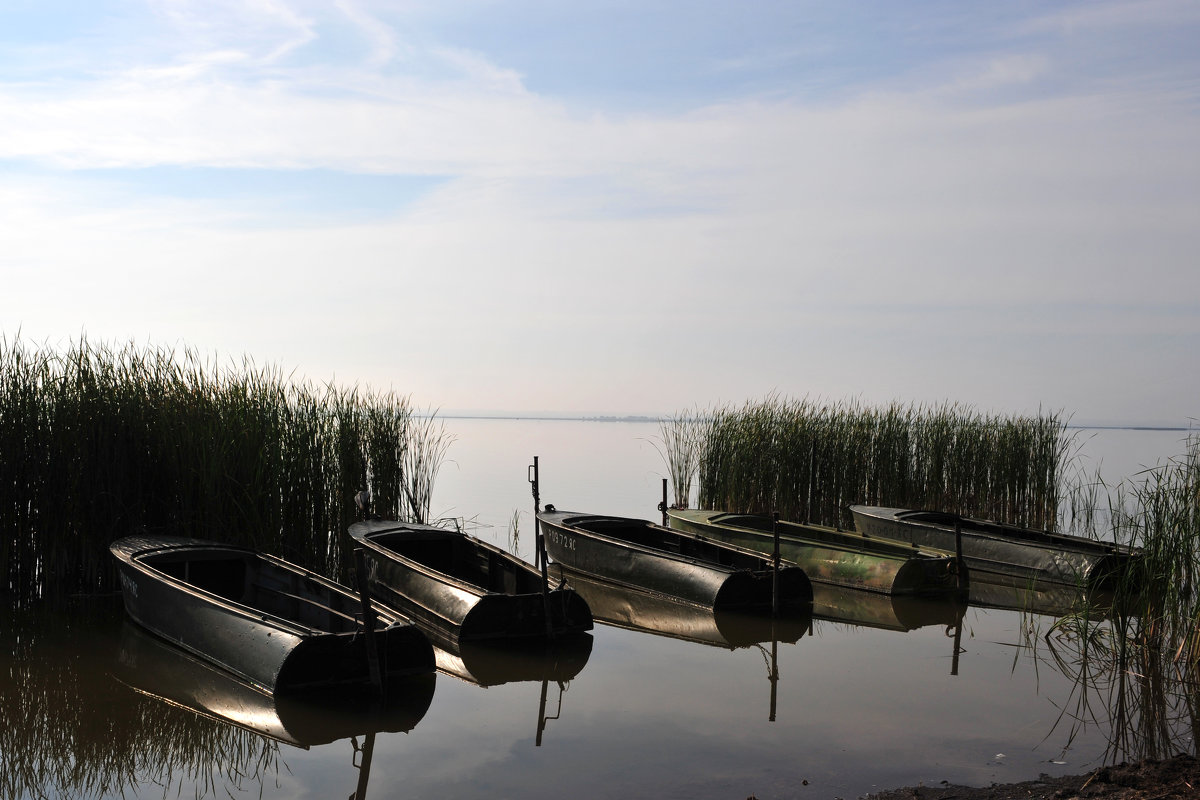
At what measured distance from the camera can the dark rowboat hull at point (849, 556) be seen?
1006 centimetres

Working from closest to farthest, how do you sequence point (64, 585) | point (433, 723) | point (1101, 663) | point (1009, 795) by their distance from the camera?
point (1009, 795), point (433, 723), point (1101, 663), point (64, 585)

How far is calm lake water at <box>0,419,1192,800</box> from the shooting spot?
5074 mm

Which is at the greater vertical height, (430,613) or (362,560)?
(362,560)

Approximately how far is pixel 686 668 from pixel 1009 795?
317cm

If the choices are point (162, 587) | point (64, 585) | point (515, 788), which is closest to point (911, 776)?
point (515, 788)

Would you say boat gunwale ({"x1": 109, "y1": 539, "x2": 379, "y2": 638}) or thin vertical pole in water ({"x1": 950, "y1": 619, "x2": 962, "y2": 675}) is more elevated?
boat gunwale ({"x1": 109, "y1": 539, "x2": 379, "y2": 638})

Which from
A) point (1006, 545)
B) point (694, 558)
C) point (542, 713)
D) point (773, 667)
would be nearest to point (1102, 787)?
point (773, 667)

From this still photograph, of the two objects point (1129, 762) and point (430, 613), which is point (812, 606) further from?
point (1129, 762)

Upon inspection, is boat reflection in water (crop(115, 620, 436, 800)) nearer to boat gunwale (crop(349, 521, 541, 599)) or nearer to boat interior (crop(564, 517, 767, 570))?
boat gunwale (crop(349, 521, 541, 599))

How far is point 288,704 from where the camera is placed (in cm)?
613

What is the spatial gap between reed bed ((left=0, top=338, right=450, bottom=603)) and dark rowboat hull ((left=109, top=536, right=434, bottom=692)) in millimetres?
1041

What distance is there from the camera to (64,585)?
9.17 meters

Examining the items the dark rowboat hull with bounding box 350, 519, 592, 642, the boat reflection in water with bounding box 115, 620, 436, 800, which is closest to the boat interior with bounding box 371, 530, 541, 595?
the dark rowboat hull with bounding box 350, 519, 592, 642

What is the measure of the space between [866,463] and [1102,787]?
36.5 ft
